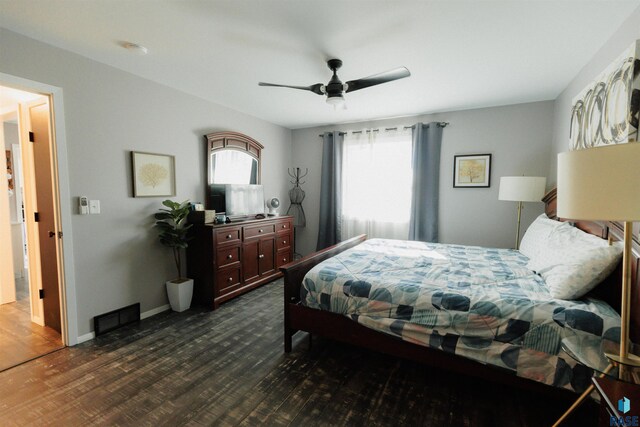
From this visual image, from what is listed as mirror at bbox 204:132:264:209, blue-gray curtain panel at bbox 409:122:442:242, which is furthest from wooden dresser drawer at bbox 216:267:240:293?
blue-gray curtain panel at bbox 409:122:442:242

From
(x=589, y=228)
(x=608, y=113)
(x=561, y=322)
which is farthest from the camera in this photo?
(x=589, y=228)

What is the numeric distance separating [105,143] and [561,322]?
3796mm

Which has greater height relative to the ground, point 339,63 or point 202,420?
point 339,63

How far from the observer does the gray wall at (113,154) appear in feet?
7.86

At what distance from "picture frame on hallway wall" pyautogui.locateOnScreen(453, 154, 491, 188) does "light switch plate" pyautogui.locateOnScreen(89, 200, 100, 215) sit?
4354 millimetres

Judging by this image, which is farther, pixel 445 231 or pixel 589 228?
pixel 445 231

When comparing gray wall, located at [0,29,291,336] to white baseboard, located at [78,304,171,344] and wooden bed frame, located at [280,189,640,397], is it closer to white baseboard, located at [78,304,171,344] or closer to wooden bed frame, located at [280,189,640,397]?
white baseboard, located at [78,304,171,344]

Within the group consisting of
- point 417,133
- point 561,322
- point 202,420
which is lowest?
point 202,420

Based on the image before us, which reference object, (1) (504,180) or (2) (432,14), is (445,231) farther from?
(2) (432,14)

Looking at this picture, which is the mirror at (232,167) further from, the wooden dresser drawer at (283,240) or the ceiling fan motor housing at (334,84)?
the ceiling fan motor housing at (334,84)

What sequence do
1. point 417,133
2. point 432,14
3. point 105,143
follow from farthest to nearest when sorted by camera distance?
1. point 417,133
2. point 105,143
3. point 432,14

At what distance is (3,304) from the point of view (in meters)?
3.39

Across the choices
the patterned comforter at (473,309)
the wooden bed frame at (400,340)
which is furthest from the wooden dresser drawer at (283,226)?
the patterned comforter at (473,309)

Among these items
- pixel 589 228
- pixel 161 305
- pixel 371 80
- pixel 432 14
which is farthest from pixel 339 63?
pixel 161 305
